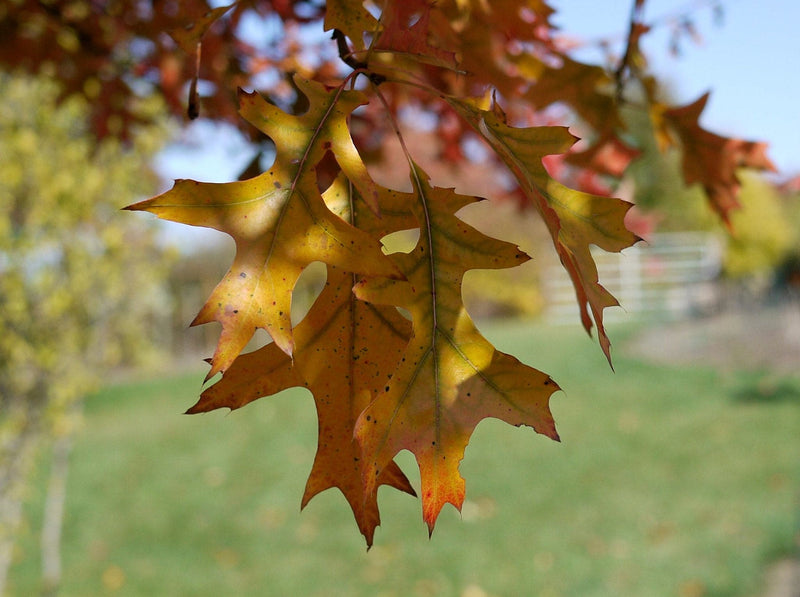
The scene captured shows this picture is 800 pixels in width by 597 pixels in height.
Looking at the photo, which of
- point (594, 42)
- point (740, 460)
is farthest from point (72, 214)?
point (740, 460)

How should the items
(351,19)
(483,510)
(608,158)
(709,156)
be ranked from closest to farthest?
1. (351,19)
2. (709,156)
3. (608,158)
4. (483,510)

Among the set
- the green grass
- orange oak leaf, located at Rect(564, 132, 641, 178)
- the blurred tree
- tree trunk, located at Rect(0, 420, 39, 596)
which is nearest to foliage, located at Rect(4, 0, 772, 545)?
orange oak leaf, located at Rect(564, 132, 641, 178)

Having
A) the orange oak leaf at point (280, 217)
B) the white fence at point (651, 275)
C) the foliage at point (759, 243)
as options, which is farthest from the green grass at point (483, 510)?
the foliage at point (759, 243)

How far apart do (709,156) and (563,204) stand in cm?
67

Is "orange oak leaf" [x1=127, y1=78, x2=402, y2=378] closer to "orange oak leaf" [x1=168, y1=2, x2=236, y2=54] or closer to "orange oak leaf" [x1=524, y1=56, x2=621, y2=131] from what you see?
"orange oak leaf" [x1=168, y1=2, x2=236, y2=54]

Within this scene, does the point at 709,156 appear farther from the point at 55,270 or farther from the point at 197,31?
the point at 55,270

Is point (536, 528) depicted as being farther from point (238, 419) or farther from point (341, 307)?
point (341, 307)

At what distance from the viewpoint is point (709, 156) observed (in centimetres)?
117

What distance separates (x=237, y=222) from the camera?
57 centimetres

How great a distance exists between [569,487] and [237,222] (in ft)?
13.4

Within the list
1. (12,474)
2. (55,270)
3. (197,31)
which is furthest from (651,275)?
(197,31)

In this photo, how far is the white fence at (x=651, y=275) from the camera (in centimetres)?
1583

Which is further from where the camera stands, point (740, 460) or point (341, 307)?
point (740, 460)

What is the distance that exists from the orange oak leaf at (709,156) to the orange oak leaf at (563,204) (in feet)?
2.09
